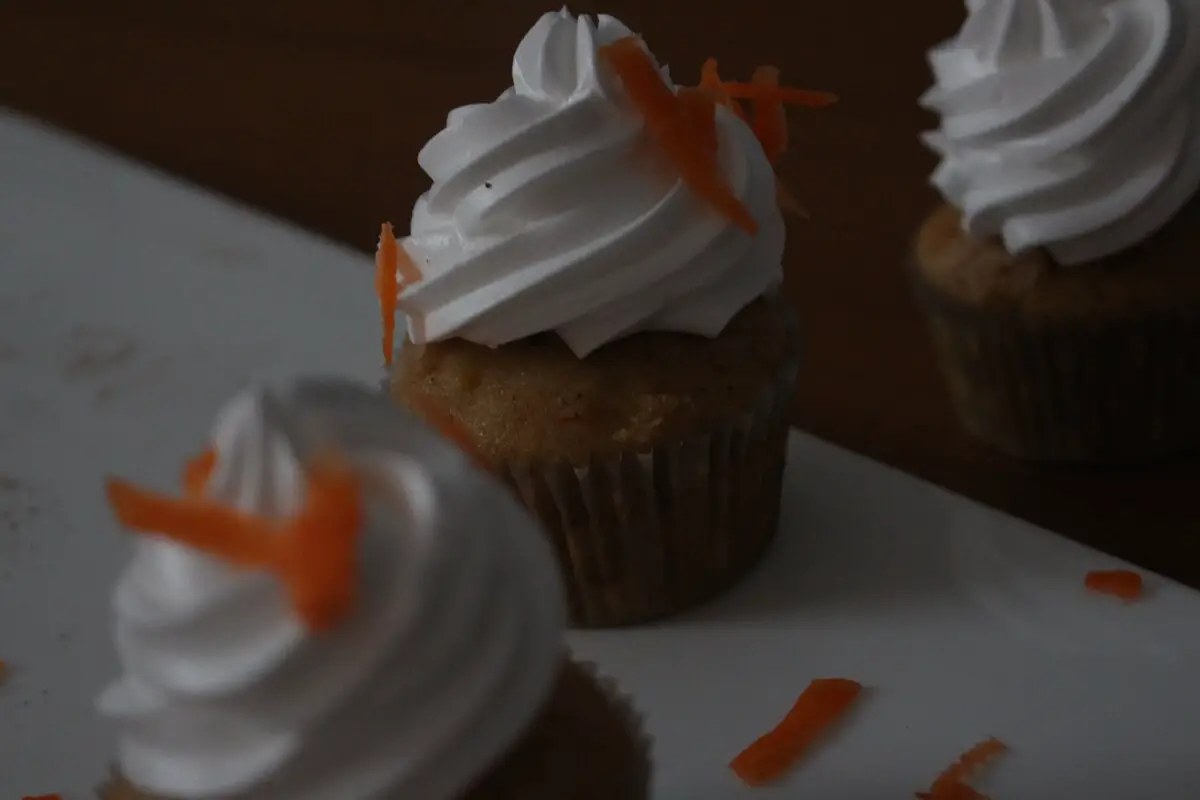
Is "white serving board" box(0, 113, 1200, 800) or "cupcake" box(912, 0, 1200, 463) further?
"cupcake" box(912, 0, 1200, 463)

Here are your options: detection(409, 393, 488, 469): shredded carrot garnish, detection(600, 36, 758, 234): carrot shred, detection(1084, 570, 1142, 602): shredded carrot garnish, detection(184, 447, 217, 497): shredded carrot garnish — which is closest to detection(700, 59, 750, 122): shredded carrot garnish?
detection(600, 36, 758, 234): carrot shred

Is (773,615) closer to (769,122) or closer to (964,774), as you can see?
(964,774)

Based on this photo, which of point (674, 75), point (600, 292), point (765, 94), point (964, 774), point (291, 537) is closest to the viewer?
point (291, 537)

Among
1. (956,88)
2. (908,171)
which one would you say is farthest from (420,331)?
(908,171)

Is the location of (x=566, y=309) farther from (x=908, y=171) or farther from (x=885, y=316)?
(x=908, y=171)

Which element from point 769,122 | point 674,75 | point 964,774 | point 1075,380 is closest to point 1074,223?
point 1075,380

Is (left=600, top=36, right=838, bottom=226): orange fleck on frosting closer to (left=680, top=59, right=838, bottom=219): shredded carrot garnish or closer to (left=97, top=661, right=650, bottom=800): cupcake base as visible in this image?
(left=680, top=59, right=838, bottom=219): shredded carrot garnish
